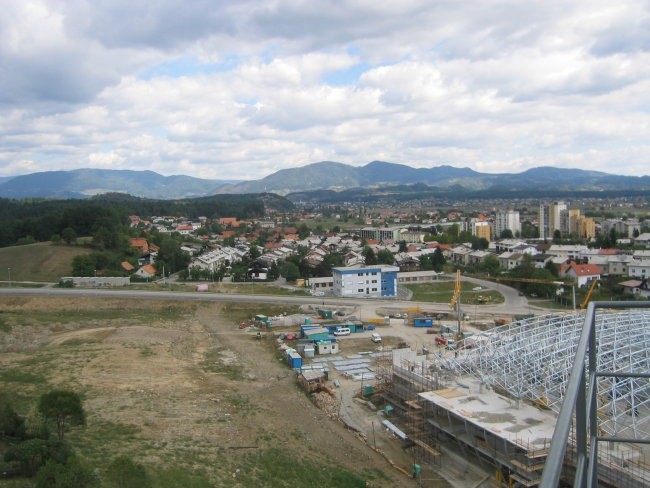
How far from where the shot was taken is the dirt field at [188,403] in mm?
8430

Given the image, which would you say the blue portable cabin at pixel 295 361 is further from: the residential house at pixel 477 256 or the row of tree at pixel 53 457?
the residential house at pixel 477 256

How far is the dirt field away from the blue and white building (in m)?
6.60

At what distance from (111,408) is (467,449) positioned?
6.52m

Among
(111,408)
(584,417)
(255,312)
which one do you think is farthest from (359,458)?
(255,312)

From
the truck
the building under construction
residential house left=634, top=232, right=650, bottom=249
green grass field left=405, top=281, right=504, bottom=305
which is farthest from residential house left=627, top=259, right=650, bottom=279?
the building under construction

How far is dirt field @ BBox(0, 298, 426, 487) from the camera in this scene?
27.7 ft

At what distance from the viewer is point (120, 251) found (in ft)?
102

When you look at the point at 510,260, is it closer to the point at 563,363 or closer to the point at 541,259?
the point at 541,259

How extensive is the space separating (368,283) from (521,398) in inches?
590

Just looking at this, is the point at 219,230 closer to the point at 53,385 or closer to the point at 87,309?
the point at 87,309

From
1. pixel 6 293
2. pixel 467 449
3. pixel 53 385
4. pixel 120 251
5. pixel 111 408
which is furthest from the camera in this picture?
pixel 120 251

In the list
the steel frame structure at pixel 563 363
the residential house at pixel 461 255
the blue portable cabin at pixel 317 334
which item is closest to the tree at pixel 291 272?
the blue portable cabin at pixel 317 334

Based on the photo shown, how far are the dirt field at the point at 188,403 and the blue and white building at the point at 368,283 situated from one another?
6.60 metres

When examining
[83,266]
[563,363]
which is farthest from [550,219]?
[563,363]
